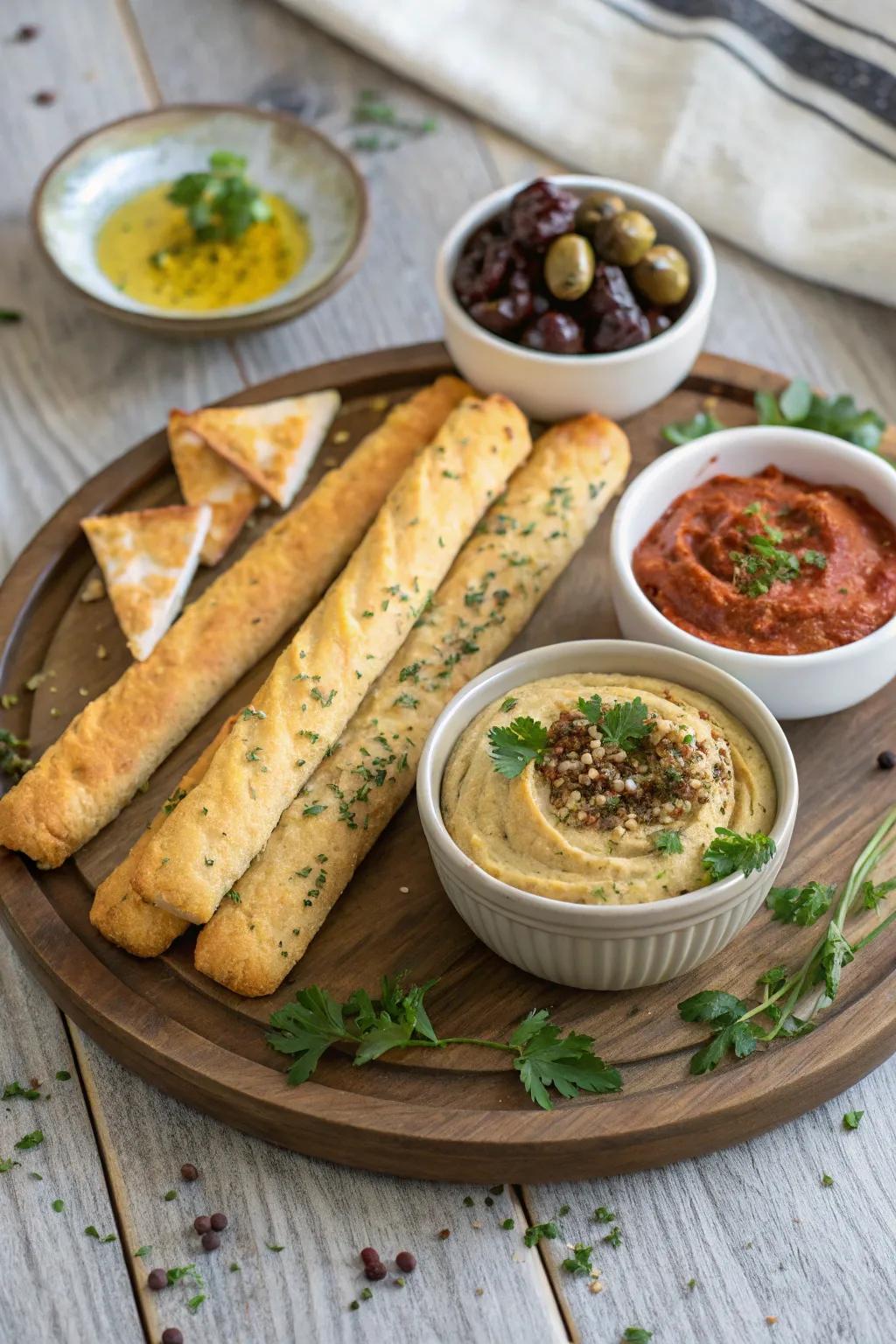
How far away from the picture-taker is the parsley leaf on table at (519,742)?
3205mm

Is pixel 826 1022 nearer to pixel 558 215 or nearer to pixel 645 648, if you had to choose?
pixel 645 648

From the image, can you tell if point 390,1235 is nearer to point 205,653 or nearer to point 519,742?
point 519,742

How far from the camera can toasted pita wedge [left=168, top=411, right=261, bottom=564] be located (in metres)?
4.41

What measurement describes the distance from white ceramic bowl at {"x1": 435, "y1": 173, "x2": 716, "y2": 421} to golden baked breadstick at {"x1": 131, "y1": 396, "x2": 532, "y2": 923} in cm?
12

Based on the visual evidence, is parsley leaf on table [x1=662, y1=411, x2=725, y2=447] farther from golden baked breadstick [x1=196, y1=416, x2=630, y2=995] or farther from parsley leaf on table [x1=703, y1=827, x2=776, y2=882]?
parsley leaf on table [x1=703, y1=827, x2=776, y2=882]

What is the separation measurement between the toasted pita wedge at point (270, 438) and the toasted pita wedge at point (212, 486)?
0.04 meters

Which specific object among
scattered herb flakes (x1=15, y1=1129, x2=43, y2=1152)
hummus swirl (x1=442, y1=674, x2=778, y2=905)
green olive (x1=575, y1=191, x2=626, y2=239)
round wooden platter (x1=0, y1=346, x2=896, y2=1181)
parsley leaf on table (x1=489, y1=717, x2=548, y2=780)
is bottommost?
scattered herb flakes (x1=15, y1=1129, x2=43, y2=1152)

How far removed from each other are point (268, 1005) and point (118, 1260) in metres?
0.64

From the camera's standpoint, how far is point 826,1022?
10.6 ft

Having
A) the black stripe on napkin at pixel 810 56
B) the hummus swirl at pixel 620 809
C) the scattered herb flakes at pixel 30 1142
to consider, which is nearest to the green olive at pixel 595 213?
the black stripe on napkin at pixel 810 56

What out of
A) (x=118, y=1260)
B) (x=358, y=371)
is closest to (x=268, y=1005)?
(x=118, y=1260)

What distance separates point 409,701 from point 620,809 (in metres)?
0.83

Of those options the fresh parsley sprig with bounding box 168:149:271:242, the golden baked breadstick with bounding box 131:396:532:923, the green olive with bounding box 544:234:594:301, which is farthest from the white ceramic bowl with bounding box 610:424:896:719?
the fresh parsley sprig with bounding box 168:149:271:242

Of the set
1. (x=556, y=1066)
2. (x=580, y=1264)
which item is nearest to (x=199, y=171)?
(x=556, y=1066)
